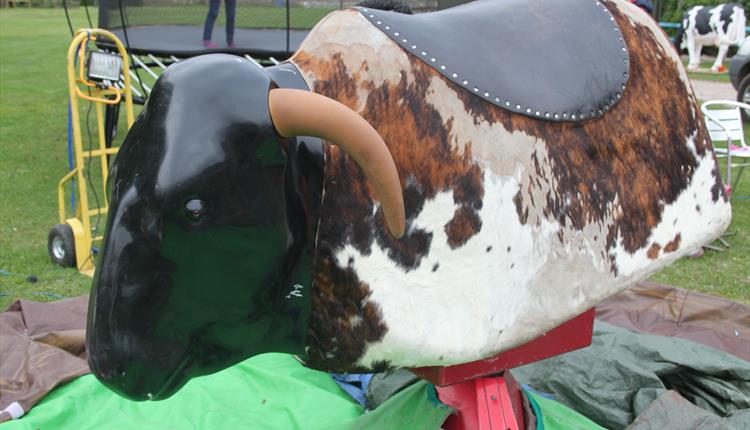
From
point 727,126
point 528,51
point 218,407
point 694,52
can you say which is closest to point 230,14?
point 218,407

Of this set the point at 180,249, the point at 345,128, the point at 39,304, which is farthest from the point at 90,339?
the point at 39,304

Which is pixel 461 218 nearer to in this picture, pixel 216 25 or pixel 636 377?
pixel 636 377

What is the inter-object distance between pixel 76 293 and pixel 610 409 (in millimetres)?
2779

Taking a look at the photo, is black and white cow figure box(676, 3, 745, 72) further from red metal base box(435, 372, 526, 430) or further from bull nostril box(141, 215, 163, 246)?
bull nostril box(141, 215, 163, 246)

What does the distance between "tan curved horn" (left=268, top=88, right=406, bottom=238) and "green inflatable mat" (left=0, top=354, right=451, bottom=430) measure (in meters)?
1.35

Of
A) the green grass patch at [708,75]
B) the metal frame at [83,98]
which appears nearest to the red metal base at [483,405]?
the metal frame at [83,98]

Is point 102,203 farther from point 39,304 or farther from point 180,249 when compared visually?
point 180,249

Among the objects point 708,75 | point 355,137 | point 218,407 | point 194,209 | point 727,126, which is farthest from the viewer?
point 708,75

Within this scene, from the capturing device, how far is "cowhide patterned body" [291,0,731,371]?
138 centimetres

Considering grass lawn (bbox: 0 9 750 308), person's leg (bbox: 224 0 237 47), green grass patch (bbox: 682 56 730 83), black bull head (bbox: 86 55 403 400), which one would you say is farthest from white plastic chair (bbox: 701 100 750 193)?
green grass patch (bbox: 682 56 730 83)

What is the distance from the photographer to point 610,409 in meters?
2.56

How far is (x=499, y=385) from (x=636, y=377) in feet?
3.48

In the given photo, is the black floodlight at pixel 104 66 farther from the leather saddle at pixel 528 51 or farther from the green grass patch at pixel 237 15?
the leather saddle at pixel 528 51

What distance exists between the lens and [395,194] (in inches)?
44.9
